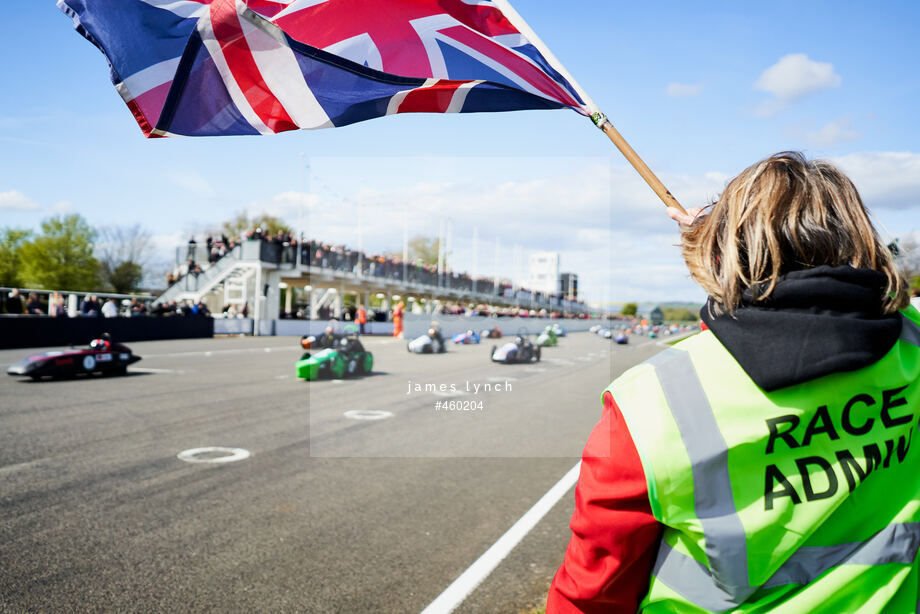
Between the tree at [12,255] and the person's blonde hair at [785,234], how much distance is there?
192ft

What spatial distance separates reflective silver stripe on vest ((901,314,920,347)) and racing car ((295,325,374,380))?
432 inches

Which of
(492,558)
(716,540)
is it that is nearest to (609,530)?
(716,540)

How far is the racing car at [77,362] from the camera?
1042 centimetres

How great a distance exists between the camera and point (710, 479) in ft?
3.97

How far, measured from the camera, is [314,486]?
5.33 m

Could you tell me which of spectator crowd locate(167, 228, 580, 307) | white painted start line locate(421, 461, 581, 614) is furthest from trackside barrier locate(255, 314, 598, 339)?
white painted start line locate(421, 461, 581, 614)

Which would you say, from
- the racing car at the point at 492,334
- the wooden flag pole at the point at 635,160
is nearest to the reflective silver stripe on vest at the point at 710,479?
the wooden flag pole at the point at 635,160

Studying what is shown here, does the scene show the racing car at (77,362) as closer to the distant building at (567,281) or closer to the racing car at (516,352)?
the racing car at (516,352)

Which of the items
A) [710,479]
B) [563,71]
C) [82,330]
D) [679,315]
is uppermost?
[563,71]

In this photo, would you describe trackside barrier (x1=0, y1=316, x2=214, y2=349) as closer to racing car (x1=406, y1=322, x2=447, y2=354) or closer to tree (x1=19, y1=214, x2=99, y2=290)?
racing car (x1=406, y1=322, x2=447, y2=354)

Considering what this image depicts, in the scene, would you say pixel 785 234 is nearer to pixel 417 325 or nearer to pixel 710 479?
pixel 710 479

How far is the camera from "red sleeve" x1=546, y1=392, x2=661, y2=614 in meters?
1.25

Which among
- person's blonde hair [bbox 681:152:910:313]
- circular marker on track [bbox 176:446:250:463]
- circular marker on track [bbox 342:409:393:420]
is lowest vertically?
circular marker on track [bbox 342:409:393:420]

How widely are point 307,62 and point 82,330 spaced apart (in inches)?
744
